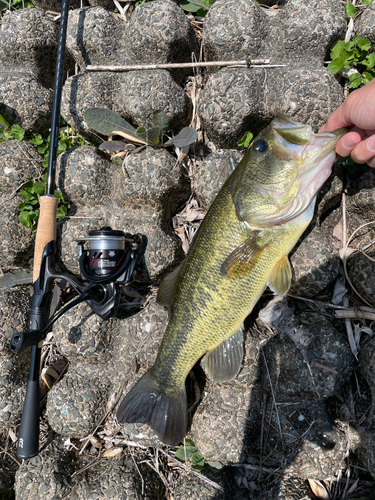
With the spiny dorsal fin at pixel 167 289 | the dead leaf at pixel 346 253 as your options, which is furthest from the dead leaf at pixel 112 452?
the dead leaf at pixel 346 253

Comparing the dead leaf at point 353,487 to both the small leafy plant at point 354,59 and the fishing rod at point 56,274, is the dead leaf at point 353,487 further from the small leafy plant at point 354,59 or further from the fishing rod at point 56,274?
the small leafy plant at point 354,59

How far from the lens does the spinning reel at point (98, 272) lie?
245 centimetres

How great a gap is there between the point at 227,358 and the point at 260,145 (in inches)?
61.9

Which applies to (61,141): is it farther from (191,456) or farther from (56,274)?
(191,456)

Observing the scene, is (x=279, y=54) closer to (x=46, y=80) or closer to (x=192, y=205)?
(x=192, y=205)

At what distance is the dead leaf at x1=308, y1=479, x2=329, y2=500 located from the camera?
248cm

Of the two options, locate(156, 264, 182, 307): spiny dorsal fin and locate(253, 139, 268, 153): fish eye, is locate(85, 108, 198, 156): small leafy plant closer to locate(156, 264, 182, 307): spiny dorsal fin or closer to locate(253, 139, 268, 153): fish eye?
locate(253, 139, 268, 153): fish eye

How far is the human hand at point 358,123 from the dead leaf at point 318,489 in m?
2.53

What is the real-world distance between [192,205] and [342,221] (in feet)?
4.46

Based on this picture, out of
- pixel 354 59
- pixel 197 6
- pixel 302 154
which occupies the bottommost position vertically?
pixel 302 154

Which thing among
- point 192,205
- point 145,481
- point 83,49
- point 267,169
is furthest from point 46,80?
point 145,481

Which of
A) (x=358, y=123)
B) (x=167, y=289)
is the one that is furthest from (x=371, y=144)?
(x=167, y=289)

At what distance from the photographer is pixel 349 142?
2.18 m

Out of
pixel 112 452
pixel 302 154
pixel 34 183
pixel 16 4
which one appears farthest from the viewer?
pixel 16 4
